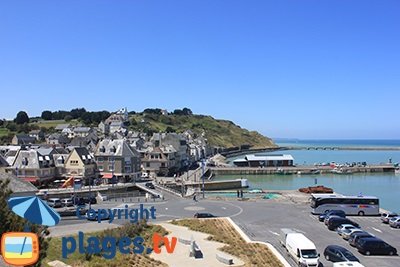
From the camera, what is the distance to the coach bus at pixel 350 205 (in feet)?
115

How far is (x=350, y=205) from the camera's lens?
3512 cm

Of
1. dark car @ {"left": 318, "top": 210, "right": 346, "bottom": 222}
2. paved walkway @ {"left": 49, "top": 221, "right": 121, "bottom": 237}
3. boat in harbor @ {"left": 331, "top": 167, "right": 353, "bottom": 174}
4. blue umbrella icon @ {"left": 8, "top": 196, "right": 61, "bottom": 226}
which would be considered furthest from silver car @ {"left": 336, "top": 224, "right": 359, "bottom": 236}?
boat in harbor @ {"left": 331, "top": 167, "right": 353, "bottom": 174}

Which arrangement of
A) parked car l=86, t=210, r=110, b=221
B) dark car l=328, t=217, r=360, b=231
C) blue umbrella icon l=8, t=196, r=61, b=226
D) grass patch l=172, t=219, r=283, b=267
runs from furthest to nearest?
1. parked car l=86, t=210, r=110, b=221
2. dark car l=328, t=217, r=360, b=231
3. grass patch l=172, t=219, r=283, b=267
4. blue umbrella icon l=8, t=196, r=61, b=226

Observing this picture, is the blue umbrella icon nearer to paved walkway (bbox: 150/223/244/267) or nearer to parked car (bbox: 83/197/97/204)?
paved walkway (bbox: 150/223/244/267)

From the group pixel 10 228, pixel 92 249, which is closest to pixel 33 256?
pixel 10 228

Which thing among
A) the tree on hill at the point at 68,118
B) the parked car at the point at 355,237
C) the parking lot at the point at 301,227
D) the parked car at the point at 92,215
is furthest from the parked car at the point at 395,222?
the tree on hill at the point at 68,118

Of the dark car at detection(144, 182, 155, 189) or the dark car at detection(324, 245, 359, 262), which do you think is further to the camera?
the dark car at detection(144, 182, 155, 189)

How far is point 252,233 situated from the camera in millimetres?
27719

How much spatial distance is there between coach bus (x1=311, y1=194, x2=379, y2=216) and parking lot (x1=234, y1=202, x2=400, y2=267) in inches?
32.7

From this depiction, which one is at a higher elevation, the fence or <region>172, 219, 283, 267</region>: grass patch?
the fence

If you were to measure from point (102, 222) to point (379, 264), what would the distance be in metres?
18.5

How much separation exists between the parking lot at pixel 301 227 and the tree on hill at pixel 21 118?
103266 millimetres

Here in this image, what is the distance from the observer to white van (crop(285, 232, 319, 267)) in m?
20.1

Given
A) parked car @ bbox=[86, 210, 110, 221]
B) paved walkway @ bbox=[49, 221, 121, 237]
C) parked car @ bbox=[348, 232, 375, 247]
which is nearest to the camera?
parked car @ bbox=[348, 232, 375, 247]
